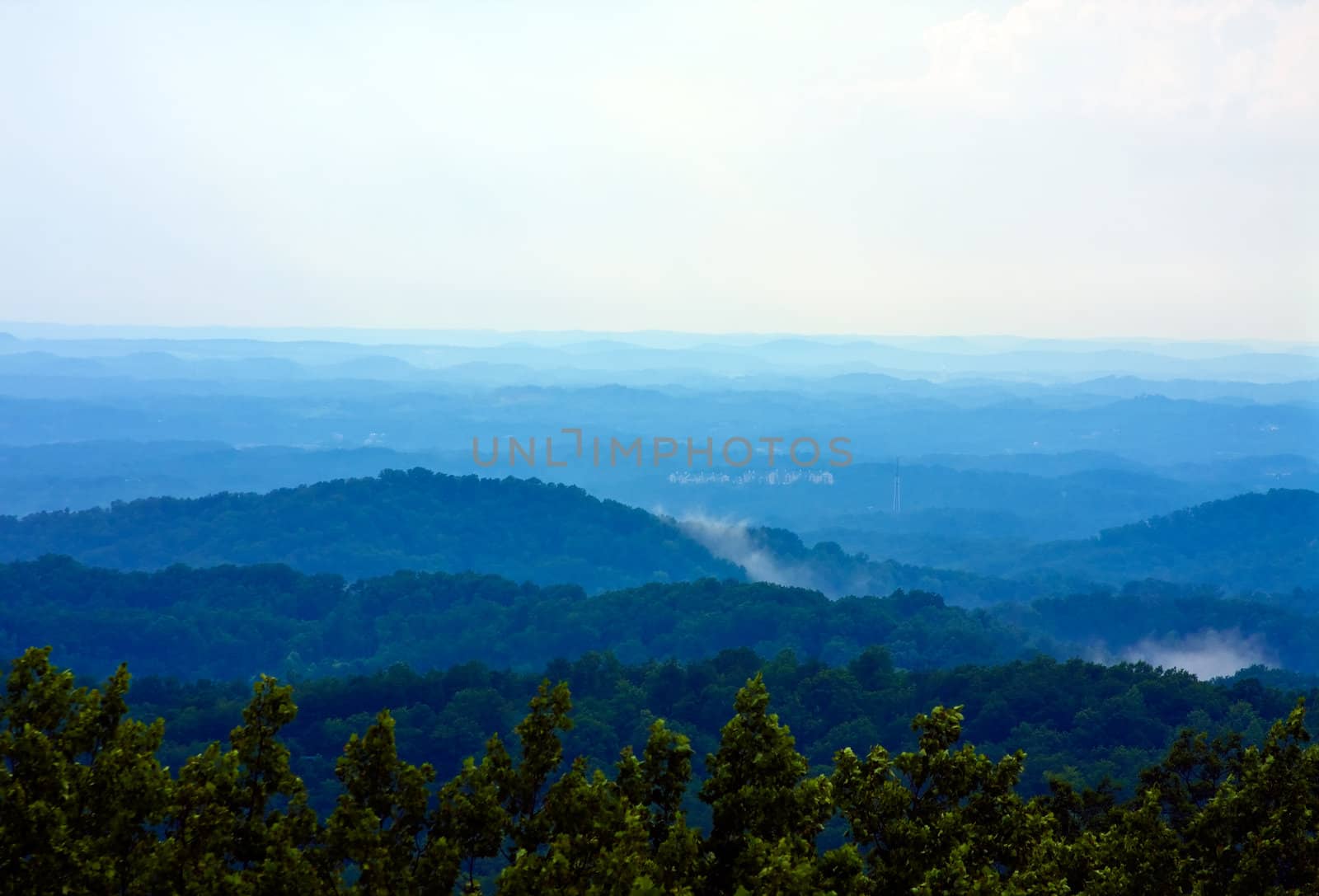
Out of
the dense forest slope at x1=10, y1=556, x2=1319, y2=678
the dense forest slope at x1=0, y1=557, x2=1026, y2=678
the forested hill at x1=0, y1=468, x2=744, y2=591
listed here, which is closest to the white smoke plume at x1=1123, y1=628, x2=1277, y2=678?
the dense forest slope at x1=10, y1=556, x2=1319, y2=678

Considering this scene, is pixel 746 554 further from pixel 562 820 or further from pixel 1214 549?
pixel 562 820

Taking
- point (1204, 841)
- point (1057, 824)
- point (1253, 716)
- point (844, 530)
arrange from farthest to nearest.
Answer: point (844, 530) < point (1253, 716) < point (1057, 824) < point (1204, 841)

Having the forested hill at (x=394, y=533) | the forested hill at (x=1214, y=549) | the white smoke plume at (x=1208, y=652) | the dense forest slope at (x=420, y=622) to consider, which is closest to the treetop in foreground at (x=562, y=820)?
the dense forest slope at (x=420, y=622)

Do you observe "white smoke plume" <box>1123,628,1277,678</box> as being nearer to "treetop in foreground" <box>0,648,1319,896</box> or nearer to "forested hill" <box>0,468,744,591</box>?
"forested hill" <box>0,468,744,591</box>

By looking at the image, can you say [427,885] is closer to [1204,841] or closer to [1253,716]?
[1204,841]

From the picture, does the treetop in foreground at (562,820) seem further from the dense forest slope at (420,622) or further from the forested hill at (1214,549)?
the forested hill at (1214,549)

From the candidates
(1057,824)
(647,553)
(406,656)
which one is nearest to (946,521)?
(647,553)

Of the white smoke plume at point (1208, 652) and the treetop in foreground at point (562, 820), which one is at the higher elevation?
the treetop in foreground at point (562, 820)
